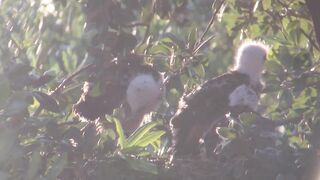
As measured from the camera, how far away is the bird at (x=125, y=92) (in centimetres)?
265

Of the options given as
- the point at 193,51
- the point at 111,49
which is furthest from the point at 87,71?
the point at 193,51

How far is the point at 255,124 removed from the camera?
7.82ft

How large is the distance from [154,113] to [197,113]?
19 centimetres

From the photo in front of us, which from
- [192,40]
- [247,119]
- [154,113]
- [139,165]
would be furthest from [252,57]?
[139,165]

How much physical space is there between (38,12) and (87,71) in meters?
0.85

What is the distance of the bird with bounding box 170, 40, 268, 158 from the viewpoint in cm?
294

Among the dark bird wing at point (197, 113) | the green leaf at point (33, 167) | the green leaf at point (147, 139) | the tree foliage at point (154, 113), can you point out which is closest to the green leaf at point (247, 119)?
the tree foliage at point (154, 113)

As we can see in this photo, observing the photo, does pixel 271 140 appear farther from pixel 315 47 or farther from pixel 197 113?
pixel 197 113

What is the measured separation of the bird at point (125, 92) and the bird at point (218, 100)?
136mm

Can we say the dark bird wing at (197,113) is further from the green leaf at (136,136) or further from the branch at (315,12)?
the branch at (315,12)

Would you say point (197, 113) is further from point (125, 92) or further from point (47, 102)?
point (47, 102)

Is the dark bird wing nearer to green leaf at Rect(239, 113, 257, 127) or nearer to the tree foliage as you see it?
the tree foliage

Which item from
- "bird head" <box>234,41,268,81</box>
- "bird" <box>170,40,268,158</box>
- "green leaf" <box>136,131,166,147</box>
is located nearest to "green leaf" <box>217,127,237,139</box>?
"green leaf" <box>136,131,166,147</box>

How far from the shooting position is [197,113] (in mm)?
3100
